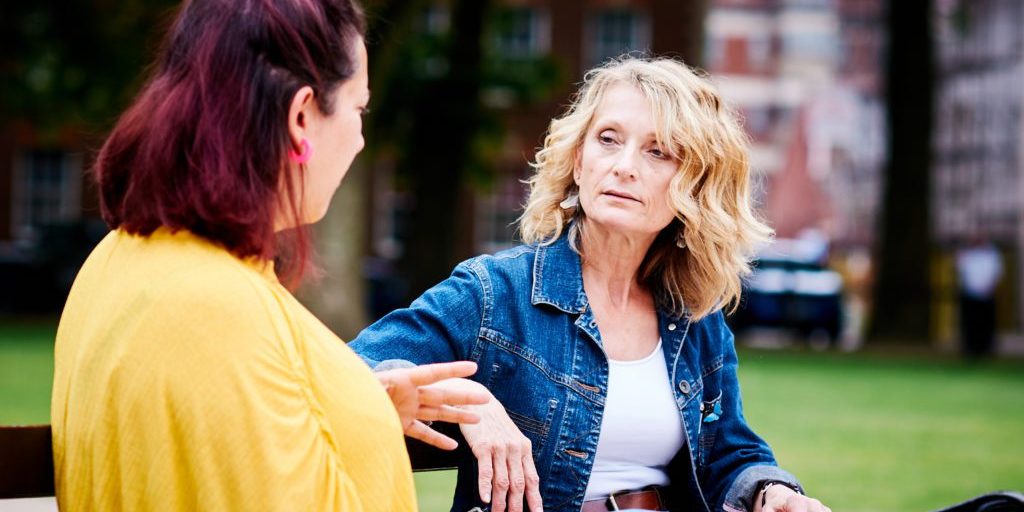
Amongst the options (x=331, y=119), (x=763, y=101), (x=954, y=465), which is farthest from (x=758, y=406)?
(x=763, y=101)

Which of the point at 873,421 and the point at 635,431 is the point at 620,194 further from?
the point at 873,421

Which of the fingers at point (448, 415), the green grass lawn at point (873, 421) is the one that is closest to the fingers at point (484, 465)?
the fingers at point (448, 415)

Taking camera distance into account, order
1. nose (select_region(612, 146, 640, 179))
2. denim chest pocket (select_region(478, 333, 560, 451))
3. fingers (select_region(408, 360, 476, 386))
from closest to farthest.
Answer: fingers (select_region(408, 360, 476, 386))
denim chest pocket (select_region(478, 333, 560, 451))
nose (select_region(612, 146, 640, 179))

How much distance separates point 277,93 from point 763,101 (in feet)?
212

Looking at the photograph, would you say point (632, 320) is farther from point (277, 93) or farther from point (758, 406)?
point (758, 406)

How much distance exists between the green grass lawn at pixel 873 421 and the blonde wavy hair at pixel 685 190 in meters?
2.35

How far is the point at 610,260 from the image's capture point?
3.23 m

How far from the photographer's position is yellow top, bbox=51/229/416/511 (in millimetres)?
1820

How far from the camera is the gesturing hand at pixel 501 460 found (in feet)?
8.63

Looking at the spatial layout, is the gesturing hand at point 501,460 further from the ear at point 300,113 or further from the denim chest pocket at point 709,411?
the ear at point 300,113

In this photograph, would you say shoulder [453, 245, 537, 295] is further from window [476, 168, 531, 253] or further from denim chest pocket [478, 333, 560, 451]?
window [476, 168, 531, 253]

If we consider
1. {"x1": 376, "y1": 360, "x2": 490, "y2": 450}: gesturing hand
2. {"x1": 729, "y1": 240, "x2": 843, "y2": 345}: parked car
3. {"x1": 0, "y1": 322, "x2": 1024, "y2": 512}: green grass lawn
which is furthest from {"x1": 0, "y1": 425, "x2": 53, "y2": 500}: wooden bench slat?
{"x1": 729, "y1": 240, "x2": 843, "y2": 345}: parked car

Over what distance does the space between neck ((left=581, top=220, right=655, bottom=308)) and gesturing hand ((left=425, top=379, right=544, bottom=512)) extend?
641 millimetres

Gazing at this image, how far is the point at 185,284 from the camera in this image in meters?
1.86
